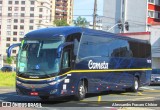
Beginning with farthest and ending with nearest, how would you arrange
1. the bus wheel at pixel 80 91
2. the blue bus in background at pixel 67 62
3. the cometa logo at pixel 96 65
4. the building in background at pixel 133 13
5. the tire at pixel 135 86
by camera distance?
the building in background at pixel 133 13 < the tire at pixel 135 86 < the cometa logo at pixel 96 65 < the bus wheel at pixel 80 91 < the blue bus in background at pixel 67 62

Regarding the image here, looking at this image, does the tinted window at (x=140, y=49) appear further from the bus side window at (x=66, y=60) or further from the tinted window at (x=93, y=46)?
the bus side window at (x=66, y=60)

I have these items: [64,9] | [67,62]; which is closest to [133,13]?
[67,62]

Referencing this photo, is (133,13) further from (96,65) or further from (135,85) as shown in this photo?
(96,65)

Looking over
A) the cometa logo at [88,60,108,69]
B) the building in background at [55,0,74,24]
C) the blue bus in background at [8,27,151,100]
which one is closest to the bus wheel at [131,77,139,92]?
the blue bus in background at [8,27,151,100]

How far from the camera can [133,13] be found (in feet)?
246

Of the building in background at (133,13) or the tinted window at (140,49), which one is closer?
the tinted window at (140,49)

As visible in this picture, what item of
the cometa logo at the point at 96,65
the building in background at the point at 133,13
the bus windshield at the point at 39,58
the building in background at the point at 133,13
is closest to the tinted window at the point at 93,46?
the cometa logo at the point at 96,65

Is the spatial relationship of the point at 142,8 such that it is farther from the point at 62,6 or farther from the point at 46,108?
the point at 62,6

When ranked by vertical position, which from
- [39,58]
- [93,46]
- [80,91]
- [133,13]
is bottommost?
[80,91]

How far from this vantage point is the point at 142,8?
72938mm

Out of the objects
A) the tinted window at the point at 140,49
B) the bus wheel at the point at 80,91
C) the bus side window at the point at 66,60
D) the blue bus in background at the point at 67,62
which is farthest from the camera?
the tinted window at the point at 140,49

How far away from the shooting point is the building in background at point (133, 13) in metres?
72.0

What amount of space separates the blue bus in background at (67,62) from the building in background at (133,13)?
1949 inches

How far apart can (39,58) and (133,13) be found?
197 ft
